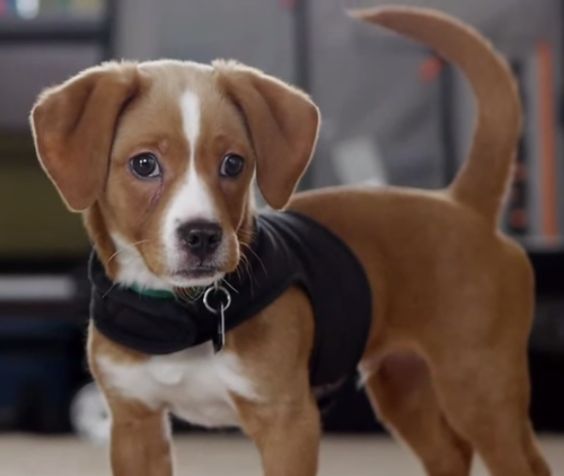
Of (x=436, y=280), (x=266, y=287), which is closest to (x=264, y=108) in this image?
(x=266, y=287)

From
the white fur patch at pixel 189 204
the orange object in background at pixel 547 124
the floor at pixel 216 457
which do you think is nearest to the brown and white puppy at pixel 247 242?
the white fur patch at pixel 189 204

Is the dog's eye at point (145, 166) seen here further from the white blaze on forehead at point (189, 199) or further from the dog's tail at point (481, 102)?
the dog's tail at point (481, 102)

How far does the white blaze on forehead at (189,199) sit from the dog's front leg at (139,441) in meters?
0.30

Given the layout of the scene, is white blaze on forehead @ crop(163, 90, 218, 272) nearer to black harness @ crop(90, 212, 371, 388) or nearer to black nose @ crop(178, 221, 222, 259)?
black nose @ crop(178, 221, 222, 259)

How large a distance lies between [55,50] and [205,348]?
1.97m

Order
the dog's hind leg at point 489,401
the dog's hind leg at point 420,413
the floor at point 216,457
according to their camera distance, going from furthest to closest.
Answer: the floor at point 216,457
the dog's hind leg at point 420,413
the dog's hind leg at point 489,401

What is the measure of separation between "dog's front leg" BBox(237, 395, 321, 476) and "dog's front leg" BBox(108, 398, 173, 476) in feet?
0.49

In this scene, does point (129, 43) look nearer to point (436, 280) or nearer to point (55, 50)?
point (55, 50)

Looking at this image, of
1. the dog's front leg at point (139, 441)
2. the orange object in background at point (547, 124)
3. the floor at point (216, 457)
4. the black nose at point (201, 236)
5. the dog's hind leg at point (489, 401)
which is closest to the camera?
the black nose at point (201, 236)

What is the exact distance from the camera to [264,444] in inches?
65.5

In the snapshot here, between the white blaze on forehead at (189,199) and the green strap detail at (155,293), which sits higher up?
the white blaze on forehead at (189,199)

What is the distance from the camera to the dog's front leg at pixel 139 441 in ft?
5.70

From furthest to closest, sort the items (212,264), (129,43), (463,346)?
(129,43), (463,346), (212,264)

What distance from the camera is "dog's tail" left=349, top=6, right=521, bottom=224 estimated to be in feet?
6.54
